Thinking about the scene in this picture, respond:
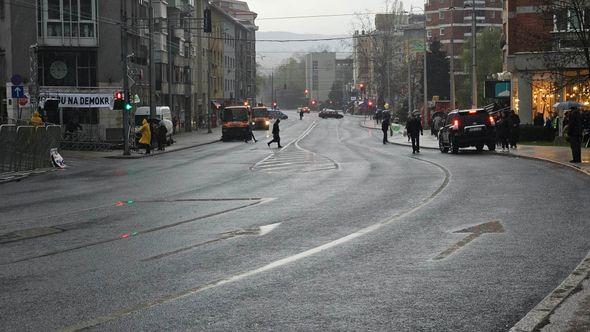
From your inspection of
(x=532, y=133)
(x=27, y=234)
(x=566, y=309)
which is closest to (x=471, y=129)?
(x=532, y=133)

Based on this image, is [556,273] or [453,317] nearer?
[453,317]

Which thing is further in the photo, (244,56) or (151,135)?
(244,56)

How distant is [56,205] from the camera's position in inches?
698

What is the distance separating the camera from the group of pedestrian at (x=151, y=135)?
41.7 metres

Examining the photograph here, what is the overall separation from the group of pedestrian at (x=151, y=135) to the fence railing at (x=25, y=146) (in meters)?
9.22

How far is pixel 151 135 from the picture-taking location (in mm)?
44688

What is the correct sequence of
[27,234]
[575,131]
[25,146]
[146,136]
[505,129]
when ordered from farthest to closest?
[146,136], [505,129], [25,146], [575,131], [27,234]

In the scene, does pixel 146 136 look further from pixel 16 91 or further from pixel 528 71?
pixel 528 71

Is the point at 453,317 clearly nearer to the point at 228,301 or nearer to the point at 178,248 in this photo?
the point at 228,301

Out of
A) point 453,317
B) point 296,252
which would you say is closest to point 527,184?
point 296,252

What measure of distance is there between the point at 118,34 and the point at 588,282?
48923 millimetres

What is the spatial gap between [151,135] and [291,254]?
35.5m

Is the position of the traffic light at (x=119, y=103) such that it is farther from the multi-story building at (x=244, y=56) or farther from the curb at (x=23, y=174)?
the multi-story building at (x=244, y=56)

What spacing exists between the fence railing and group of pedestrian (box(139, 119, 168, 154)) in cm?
922
